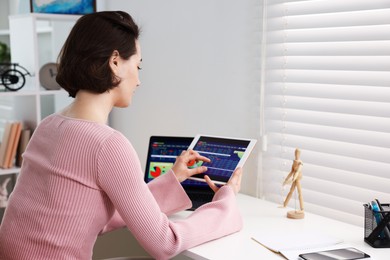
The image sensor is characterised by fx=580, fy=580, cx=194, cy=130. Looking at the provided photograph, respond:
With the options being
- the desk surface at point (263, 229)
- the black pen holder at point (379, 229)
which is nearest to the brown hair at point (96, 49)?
the desk surface at point (263, 229)

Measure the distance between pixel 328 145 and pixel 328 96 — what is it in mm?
183

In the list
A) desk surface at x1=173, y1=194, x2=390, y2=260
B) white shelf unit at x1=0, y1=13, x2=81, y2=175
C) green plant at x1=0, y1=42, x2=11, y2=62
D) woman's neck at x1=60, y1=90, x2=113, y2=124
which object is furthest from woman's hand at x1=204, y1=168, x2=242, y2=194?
green plant at x1=0, y1=42, x2=11, y2=62

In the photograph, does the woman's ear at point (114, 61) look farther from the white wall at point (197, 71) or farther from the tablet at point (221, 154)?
the white wall at point (197, 71)

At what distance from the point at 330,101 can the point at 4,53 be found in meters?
2.18

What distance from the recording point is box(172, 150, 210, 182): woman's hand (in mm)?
2006

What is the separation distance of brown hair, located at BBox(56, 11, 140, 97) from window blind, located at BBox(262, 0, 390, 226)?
0.82 m

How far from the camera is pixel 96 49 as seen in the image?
1.59 metres

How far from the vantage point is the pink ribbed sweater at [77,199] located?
153cm

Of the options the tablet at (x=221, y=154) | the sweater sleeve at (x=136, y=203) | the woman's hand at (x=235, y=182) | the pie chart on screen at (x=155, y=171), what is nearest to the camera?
the sweater sleeve at (x=136, y=203)

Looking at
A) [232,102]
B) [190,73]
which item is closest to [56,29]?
[190,73]

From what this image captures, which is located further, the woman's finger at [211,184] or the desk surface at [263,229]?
the woman's finger at [211,184]

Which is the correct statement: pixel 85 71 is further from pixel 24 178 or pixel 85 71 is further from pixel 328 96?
Answer: pixel 328 96

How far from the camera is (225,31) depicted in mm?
2533

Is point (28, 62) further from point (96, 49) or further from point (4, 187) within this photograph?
point (96, 49)
